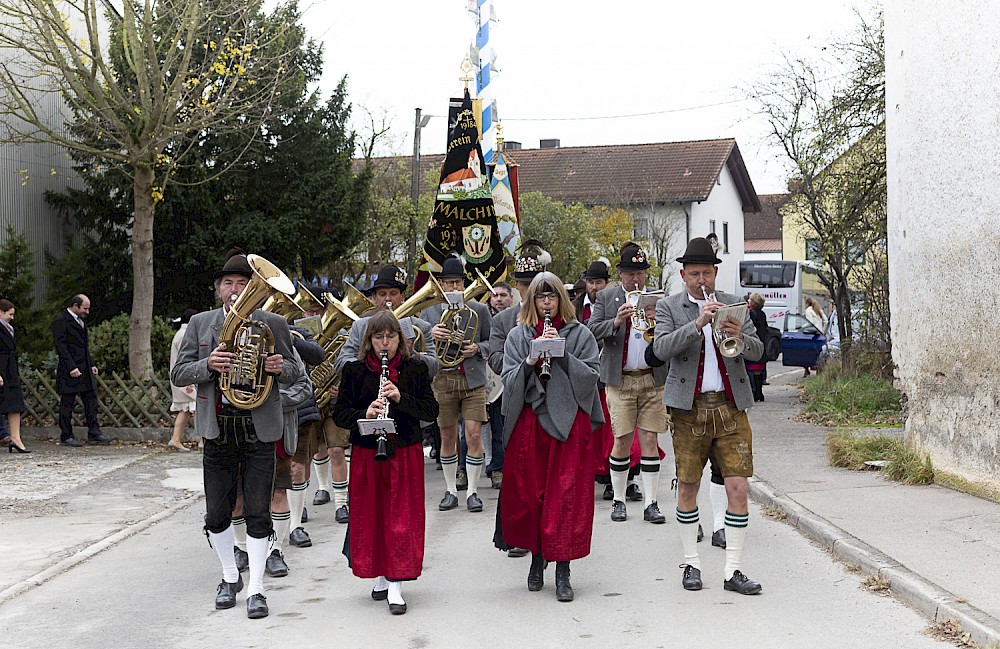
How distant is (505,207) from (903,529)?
912 cm

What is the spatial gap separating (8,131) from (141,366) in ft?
14.9

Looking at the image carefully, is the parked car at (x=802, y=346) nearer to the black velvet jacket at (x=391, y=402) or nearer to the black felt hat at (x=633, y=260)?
the black felt hat at (x=633, y=260)

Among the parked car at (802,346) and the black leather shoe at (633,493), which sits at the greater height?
the parked car at (802,346)

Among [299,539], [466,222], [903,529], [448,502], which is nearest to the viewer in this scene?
[903,529]

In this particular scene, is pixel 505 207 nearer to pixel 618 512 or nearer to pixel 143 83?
pixel 143 83

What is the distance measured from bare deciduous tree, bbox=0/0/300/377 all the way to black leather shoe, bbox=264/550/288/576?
847 centimetres

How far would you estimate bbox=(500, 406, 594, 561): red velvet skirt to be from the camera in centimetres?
687

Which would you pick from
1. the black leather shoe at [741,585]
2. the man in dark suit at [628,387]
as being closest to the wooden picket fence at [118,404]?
the man in dark suit at [628,387]

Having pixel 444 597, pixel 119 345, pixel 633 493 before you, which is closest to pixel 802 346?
pixel 119 345

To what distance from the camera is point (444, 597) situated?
22.9 feet

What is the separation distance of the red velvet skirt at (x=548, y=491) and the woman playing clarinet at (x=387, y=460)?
600 millimetres

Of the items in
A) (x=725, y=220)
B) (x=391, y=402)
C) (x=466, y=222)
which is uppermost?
(x=725, y=220)

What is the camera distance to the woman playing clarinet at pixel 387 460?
6641 mm

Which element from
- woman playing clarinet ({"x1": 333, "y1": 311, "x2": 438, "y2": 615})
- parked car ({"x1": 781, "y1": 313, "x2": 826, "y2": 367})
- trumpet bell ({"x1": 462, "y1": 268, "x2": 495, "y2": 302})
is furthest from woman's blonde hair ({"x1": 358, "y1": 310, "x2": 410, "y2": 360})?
parked car ({"x1": 781, "y1": 313, "x2": 826, "y2": 367})
